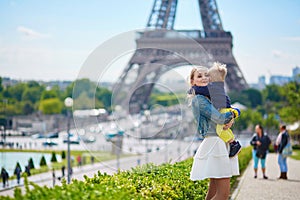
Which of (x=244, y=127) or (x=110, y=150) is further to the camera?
(x=244, y=127)

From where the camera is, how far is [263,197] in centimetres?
782

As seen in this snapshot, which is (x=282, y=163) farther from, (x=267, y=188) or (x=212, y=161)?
(x=212, y=161)

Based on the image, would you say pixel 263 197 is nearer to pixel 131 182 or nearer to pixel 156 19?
pixel 131 182

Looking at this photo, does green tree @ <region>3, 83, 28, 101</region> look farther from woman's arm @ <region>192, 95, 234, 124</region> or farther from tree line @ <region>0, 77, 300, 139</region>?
woman's arm @ <region>192, 95, 234, 124</region>

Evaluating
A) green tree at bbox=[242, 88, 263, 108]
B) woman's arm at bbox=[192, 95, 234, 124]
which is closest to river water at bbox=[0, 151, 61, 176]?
woman's arm at bbox=[192, 95, 234, 124]

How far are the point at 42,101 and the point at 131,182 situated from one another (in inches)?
2464

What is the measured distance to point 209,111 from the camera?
14.4 feet

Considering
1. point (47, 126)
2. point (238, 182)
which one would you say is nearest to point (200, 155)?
point (238, 182)

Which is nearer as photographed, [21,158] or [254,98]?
[21,158]

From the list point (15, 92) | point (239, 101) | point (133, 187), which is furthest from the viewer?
point (15, 92)

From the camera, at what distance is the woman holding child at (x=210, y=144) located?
174 inches

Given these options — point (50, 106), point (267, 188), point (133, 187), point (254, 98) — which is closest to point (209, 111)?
point (133, 187)

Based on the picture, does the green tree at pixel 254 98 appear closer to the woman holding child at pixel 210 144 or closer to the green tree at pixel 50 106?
the green tree at pixel 50 106

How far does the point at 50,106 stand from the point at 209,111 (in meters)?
60.1
